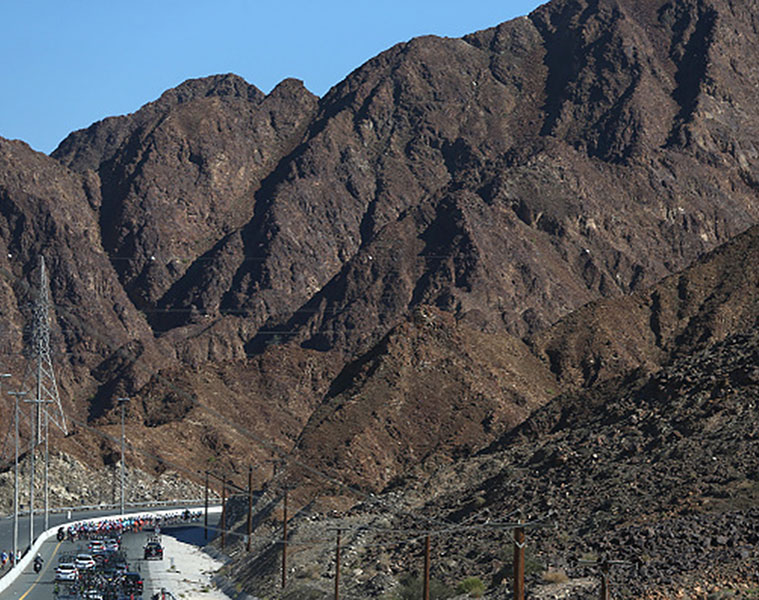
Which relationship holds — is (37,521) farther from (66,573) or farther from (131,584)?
(131,584)

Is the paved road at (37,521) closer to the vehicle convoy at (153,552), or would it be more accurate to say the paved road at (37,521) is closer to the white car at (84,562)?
the vehicle convoy at (153,552)

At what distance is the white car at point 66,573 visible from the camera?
77.9 m

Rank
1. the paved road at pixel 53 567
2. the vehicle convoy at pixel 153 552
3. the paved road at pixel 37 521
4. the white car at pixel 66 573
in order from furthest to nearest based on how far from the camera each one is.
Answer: the paved road at pixel 37 521 → the vehicle convoy at pixel 153 552 → the white car at pixel 66 573 → the paved road at pixel 53 567

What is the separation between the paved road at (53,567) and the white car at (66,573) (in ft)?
1.73

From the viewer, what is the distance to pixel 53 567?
86.2 metres

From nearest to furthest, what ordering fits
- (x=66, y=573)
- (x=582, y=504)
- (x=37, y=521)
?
(x=582, y=504)
(x=66, y=573)
(x=37, y=521)

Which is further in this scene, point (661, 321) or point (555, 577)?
point (661, 321)

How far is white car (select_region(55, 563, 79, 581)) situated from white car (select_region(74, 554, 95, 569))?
121 inches

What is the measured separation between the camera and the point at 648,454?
71.9 meters

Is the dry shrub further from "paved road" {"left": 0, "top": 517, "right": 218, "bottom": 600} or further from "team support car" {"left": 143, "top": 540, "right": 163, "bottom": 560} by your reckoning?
"team support car" {"left": 143, "top": 540, "right": 163, "bottom": 560}

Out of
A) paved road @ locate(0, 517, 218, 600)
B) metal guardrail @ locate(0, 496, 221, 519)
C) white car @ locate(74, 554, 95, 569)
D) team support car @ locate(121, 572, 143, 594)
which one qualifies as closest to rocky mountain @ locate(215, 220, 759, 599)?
paved road @ locate(0, 517, 218, 600)

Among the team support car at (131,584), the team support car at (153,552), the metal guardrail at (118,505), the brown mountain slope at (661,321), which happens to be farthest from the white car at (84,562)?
the brown mountain slope at (661,321)

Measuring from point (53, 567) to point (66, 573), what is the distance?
8.21 meters

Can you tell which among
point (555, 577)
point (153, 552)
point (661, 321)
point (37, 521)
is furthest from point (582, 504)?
point (661, 321)
